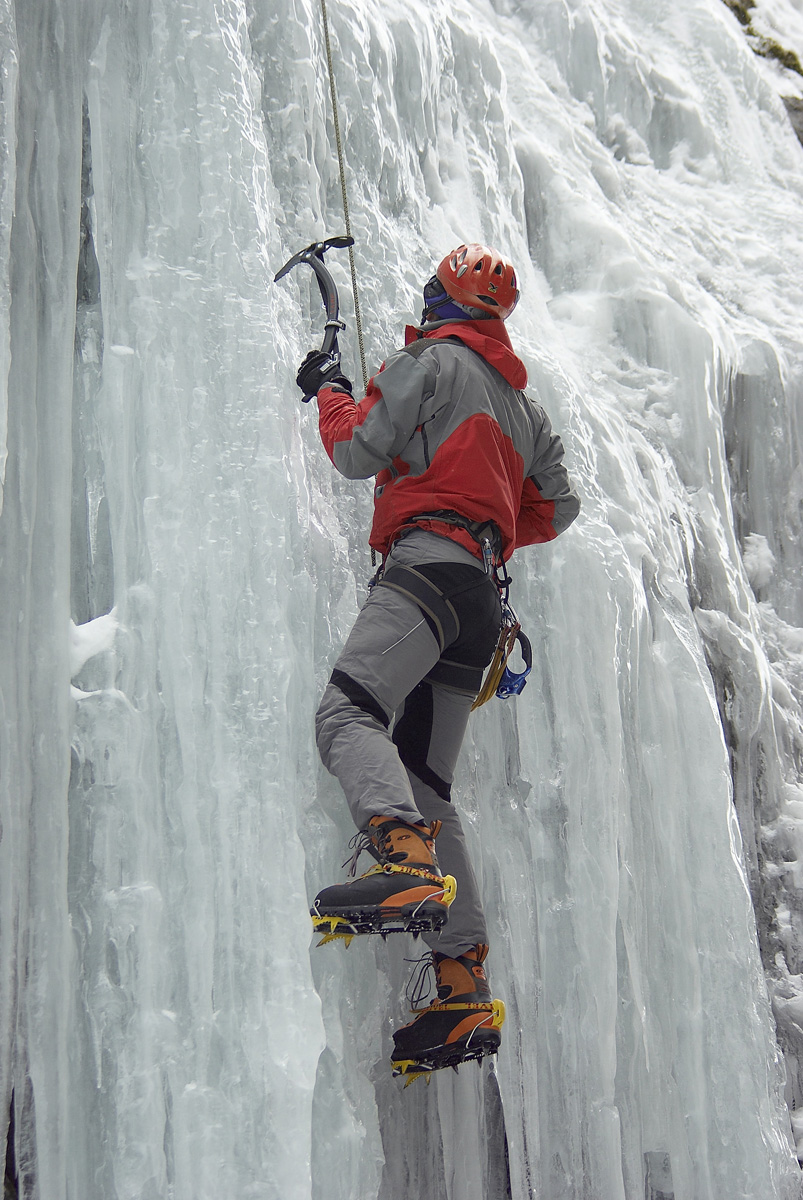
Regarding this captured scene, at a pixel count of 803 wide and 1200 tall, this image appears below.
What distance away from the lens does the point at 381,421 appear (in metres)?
2.57

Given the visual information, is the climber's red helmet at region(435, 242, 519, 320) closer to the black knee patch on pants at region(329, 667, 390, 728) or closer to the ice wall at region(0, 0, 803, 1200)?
the ice wall at region(0, 0, 803, 1200)

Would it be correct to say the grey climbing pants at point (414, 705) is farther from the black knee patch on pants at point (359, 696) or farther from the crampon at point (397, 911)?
the crampon at point (397, 911)

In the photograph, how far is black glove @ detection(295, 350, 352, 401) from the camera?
2.80m

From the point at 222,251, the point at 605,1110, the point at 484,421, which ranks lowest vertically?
the point at 605,1110

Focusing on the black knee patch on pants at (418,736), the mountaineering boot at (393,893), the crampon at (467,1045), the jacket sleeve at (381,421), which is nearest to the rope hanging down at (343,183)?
the jacket sleeve at (381,421)

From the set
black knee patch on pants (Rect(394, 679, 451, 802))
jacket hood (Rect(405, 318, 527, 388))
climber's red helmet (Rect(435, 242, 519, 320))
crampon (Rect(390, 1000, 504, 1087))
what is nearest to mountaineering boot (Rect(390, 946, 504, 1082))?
crampon (Rect(390, 1000, 504, 1087))

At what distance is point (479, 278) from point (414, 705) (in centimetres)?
114

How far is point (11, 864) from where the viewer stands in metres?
2.34

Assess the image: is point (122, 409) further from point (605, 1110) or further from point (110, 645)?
point (605, 1110)

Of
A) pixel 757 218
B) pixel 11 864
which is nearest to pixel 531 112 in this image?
pixel 757 218

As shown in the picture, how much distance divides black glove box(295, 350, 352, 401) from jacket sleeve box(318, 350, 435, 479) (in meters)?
0.18

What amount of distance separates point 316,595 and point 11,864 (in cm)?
104

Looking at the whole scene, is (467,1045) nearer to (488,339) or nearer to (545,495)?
(545,495)

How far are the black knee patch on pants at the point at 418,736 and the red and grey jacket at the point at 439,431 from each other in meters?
0.41
